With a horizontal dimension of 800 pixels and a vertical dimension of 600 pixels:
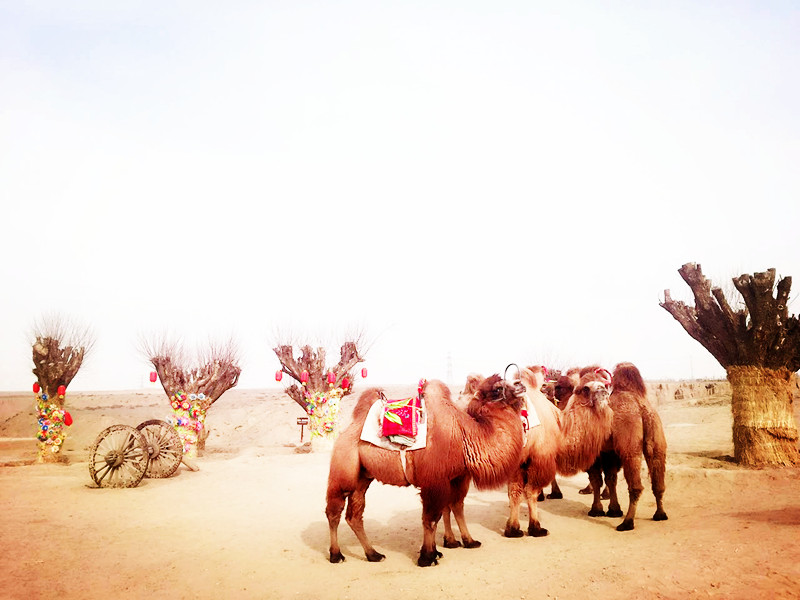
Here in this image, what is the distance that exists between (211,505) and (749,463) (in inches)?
468

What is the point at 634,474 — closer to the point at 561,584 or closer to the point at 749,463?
the point at 561,584

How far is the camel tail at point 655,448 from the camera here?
26.9 feet

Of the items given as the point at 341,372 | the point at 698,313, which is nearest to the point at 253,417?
the point at 341,372

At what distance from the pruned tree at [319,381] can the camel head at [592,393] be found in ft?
42.0

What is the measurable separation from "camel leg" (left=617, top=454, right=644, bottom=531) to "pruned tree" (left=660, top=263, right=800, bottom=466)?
5737mm

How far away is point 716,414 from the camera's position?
23.2 m

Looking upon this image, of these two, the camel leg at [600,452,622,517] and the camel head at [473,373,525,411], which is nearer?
the camel head at [473,373,525,411]

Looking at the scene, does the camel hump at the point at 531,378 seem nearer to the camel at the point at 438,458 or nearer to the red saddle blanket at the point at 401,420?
the camel at the point at 438,458

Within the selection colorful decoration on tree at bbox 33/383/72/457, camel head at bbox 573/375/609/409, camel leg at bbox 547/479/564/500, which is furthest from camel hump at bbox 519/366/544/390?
colorful decoration on tree at bbox 33/383/72/457

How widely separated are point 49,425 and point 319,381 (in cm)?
927

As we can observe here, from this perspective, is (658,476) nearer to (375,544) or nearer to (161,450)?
(375,544)

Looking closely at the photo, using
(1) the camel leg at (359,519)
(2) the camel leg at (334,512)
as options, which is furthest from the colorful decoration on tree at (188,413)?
(1) the camel leg at (359,519)

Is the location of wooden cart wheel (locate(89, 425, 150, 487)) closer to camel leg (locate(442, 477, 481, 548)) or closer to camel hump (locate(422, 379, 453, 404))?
camel leg (locate(442, 477, 481, 548))

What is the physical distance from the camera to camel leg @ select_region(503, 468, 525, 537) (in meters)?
7.79
